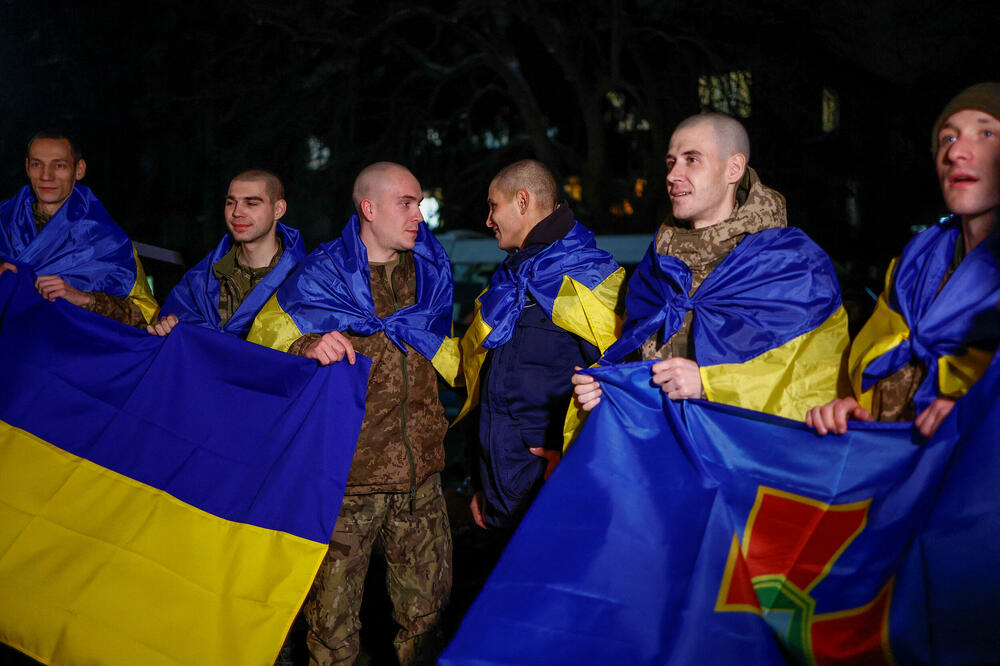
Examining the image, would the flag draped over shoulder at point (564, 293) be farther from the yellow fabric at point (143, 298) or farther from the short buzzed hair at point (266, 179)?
the yellow fabric at point (143, 298)

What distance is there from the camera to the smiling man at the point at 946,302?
229cm

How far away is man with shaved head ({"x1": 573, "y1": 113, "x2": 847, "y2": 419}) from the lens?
9.08 ft

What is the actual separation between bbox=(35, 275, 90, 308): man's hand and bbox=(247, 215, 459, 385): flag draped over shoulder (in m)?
0.97

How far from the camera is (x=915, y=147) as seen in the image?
10328 mm

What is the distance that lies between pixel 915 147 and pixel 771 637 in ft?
30.8

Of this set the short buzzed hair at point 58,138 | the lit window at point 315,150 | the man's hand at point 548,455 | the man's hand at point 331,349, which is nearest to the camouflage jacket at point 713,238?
the man's hand at point 548,455

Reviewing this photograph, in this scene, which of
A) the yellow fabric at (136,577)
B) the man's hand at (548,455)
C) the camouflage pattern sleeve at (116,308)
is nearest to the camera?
the yellow fabric at (136,577)

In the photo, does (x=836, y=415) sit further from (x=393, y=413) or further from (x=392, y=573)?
(x=392, y=573)

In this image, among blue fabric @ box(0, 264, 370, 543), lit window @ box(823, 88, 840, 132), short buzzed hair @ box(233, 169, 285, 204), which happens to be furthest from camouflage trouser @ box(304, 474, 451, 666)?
lit window @ box(823, 88, 840, 132)

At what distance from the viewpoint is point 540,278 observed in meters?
Answer: 3.54

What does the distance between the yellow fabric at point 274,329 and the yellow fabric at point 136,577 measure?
72 centimetres

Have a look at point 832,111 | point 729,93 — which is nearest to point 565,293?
point 729,93

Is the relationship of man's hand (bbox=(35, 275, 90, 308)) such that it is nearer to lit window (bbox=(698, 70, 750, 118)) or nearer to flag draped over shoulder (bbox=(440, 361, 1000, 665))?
flag draped over shoulder (bbox=(440, 361, 1000, 665))

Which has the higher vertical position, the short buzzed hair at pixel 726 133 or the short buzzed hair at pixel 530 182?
the short buzzed hair at pixel 726 133
